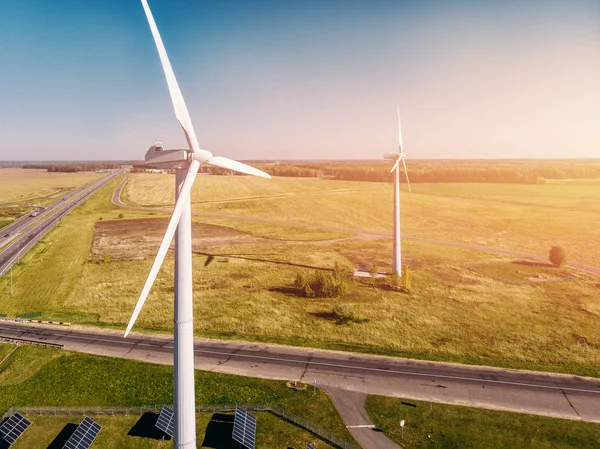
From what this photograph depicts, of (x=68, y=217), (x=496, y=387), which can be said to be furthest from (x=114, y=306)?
(x=68, y=217)

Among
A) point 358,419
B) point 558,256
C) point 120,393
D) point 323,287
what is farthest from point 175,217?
point 558,256

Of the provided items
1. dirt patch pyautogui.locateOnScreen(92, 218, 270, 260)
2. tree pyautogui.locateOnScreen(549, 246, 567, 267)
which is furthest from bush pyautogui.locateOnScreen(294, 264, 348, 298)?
tree pyautogui.locateOnScreen(549, 246, 567, 267)

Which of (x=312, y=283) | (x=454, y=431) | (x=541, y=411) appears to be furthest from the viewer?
(x=312, y=283)

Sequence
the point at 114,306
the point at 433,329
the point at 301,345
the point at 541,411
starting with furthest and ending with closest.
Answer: the point at 114,306
the point at 433,329
the point at 301,345
the point at 541,411

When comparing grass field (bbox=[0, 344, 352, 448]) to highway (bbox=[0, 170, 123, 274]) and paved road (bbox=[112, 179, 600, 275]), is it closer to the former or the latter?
highway (bbox=[0, 170, 123, 274])

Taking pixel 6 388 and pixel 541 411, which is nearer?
pixel 541 411

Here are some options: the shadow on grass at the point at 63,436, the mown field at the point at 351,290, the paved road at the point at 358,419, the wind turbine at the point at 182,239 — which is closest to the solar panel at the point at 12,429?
the shadow on grass at the point at 63,436

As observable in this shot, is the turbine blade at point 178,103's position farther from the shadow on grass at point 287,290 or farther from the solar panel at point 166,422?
the shadow on grass at point 287,290

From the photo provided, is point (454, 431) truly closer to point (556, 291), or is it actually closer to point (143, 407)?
point (143, 407)

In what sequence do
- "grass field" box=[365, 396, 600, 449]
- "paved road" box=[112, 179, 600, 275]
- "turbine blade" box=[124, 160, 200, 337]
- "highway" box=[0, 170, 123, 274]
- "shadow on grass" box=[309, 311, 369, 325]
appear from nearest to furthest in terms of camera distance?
"turbine blade" box=[124, 160, 200, 337] < "grass field" box=[365, 396, 600, 449] < "shadow on grass" box=[309, 311, 369, 325] < "paved road" box=[112, 179, 600, 275] < "highway" box=[0, 170, 123, 274]
